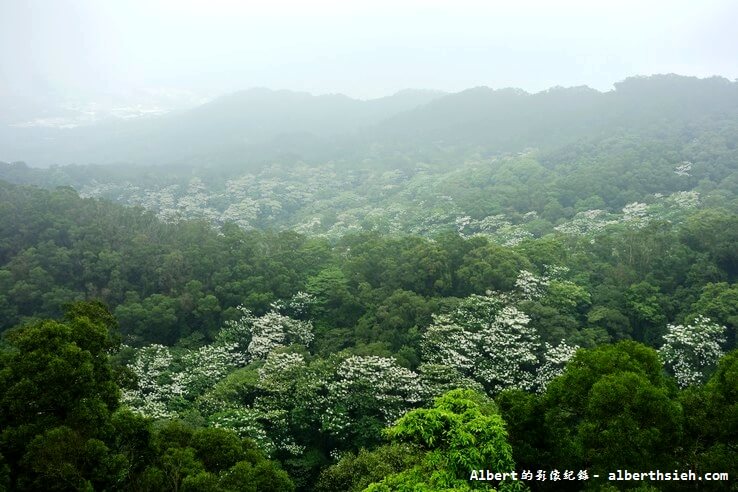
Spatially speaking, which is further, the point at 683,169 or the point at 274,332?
the point at 683,169

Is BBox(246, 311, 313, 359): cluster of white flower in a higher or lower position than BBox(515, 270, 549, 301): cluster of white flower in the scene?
lower

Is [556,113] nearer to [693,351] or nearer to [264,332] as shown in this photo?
[693,351]

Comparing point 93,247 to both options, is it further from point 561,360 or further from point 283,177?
point 283,177

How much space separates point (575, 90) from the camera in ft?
441

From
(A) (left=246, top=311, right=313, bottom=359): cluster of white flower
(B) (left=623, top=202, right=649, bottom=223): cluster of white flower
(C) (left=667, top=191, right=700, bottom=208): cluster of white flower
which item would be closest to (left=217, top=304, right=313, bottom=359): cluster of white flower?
(A) (left=246, top=311, right=313, bottom=359): cluster of white flower

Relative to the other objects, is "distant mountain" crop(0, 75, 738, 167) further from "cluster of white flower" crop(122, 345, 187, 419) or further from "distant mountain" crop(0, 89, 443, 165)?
"cluster of white flower" crop(122, 345, 187, 419)

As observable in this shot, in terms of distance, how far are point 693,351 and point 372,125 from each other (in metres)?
126

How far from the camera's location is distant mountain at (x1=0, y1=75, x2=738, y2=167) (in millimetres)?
109000

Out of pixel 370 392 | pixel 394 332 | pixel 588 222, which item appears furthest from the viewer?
pixel 588 222

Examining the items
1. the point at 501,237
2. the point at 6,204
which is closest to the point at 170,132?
the point at 6,204

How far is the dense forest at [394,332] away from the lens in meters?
12.7

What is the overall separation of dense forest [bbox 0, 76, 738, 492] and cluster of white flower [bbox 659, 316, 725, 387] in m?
0.16

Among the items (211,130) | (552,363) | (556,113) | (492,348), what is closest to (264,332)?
(492,348)

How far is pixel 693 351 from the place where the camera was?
85.7 feet
